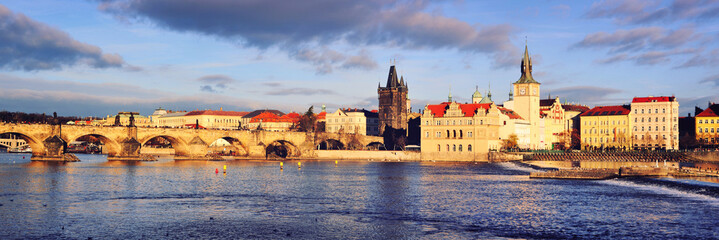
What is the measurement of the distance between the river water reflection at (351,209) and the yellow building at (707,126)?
83.6m

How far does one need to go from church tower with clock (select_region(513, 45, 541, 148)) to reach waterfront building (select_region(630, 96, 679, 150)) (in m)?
19.0

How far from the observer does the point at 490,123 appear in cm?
12181

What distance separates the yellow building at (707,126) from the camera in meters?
132

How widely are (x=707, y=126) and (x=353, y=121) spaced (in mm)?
80463

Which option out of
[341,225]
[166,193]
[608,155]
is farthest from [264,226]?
[608,155]

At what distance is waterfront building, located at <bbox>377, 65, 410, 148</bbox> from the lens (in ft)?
516

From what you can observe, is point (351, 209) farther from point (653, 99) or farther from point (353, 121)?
point (353, 121)

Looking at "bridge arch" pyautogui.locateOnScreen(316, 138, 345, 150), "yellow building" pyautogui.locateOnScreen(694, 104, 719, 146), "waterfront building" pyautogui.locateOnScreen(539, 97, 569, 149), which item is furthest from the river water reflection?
"waterfront building" pyautogui.locateOnScreen(539, 97, 569, 149)

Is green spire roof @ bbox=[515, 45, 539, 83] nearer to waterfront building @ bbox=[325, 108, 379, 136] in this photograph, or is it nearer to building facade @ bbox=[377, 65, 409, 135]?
building facade @ bbox=[377, 65, 409, 135]

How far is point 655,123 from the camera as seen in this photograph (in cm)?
13125

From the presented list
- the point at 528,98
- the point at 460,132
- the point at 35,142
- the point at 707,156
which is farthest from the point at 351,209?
the point at 528,98

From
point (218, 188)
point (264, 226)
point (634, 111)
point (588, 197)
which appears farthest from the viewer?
point (634, 111)

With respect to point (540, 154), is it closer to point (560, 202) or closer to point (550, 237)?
point (560, 202)

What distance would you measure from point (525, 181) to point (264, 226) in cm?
3765
